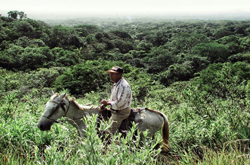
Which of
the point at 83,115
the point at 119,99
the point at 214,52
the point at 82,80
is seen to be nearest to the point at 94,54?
the point at 82,80

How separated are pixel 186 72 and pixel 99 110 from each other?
2888cm

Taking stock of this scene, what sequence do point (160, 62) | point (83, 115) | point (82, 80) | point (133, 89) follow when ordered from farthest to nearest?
point (160, 62) → point (82, 80) → point (133, 89) → point (83, 115)

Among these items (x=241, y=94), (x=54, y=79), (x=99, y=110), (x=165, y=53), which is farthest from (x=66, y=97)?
(x=165, y=53)

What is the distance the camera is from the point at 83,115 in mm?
3275

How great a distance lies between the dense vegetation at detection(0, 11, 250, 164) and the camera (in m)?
2.14

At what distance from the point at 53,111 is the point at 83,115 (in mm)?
538

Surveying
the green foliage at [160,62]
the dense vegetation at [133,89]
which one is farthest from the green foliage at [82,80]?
the green foliage at [160,62]

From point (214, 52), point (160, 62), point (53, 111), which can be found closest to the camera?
point (53, 111)

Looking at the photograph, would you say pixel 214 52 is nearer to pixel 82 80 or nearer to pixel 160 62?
pixel 160 62

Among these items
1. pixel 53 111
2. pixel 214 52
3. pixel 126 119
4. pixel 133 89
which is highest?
pixel 53 111

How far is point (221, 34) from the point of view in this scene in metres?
54.8

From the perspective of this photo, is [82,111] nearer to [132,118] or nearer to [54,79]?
[132,118]

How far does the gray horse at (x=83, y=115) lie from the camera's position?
3.06 metres

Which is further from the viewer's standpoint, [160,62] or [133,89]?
[160,62]
